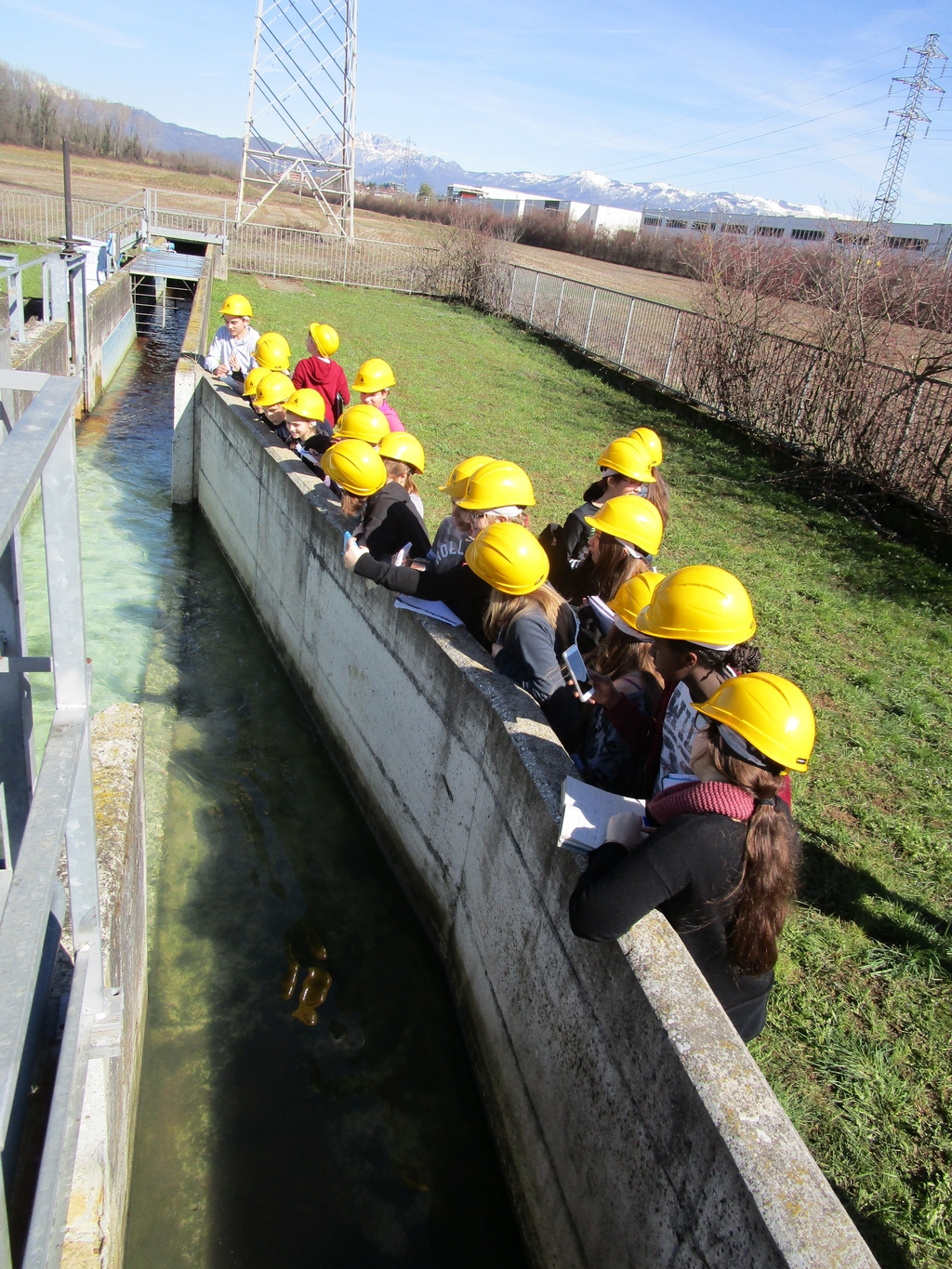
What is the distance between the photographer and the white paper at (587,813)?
2650 millimetres

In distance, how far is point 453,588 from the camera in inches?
174

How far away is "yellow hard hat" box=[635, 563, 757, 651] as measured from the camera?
3006mm

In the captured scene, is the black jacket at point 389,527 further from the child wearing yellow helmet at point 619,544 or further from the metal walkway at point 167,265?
the metal walkway at point 167,265

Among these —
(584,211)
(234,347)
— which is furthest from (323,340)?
(584,211)

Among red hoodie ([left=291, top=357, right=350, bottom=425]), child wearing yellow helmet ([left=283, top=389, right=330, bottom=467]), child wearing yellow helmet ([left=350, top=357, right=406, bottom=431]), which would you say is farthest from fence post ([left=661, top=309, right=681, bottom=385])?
child wearing yellow helmet ([left=283, top=389, right=330, bottom=467])

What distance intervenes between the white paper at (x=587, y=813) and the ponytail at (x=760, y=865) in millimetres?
370

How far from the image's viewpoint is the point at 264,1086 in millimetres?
3955

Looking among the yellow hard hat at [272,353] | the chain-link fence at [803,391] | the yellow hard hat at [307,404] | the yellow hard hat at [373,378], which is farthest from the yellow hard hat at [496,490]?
the chain-link fence at [803,391]

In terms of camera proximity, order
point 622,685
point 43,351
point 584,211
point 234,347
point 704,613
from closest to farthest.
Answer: point 704,613
point 622,685
point 234,347
point 43,351
point 584,211

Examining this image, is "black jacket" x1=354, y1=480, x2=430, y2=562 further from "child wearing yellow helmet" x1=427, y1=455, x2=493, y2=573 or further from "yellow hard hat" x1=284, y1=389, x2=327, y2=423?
"yellow hard hat" x1=284, y1=389, x2=327, y2=423

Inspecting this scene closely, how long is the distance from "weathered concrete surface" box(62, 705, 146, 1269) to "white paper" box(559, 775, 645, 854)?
54.1 inches

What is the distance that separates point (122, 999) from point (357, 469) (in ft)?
11.7

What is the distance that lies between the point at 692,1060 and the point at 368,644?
3598 mm

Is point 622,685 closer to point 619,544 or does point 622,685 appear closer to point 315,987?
point 619,544
